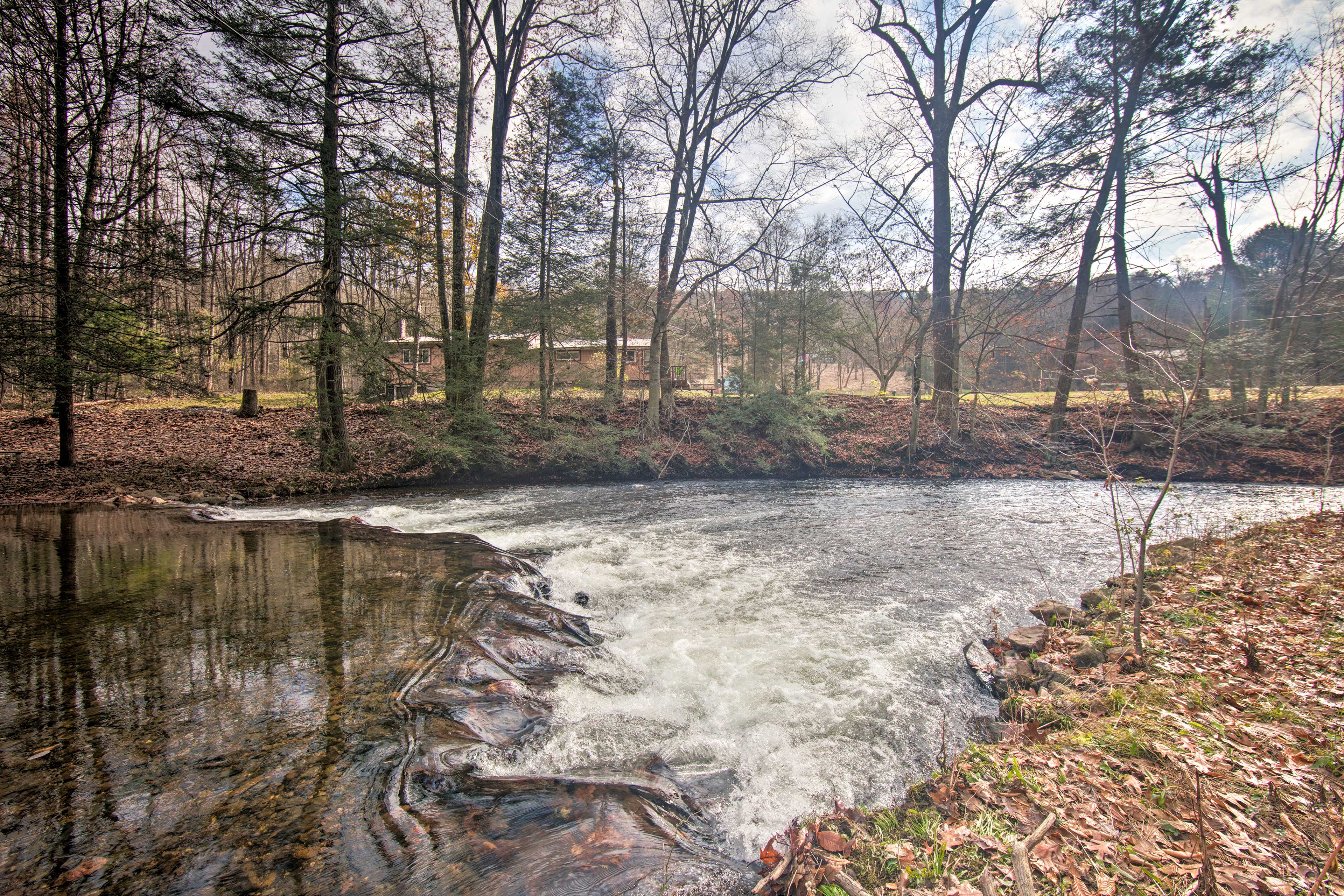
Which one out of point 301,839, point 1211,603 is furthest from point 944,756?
point 1211,603

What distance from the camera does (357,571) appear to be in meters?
6.38

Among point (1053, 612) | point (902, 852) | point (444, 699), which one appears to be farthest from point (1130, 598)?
point (444, 699)

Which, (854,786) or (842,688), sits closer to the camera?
(854,786)

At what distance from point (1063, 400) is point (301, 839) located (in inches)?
765

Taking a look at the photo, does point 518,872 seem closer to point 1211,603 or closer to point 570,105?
point 1211,603

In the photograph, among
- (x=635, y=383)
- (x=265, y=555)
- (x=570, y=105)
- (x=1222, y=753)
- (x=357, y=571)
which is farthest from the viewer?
(x=635, y=383)

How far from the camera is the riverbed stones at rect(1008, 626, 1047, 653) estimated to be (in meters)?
5.10

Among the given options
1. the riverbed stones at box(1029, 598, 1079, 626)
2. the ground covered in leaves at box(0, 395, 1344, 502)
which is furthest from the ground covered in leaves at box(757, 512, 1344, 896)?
the ground covered in leaves at box(0, 395, 1344, 502)

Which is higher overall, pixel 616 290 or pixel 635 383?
pixel 616 290

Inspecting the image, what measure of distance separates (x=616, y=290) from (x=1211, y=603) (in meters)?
14.0

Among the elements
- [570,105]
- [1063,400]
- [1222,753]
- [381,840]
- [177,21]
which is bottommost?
[381,840]

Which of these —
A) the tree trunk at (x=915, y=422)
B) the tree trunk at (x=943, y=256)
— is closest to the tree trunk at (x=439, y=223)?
the tree trunk at (x=915, y=422)

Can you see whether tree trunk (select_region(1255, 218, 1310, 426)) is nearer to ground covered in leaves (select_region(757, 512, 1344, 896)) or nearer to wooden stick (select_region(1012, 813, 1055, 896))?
ground covered in leaves (select_region(757, 512, 1344, 896))

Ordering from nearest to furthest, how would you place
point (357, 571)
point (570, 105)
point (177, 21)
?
point (357, 571), point (177, 21), point (570, 105)
